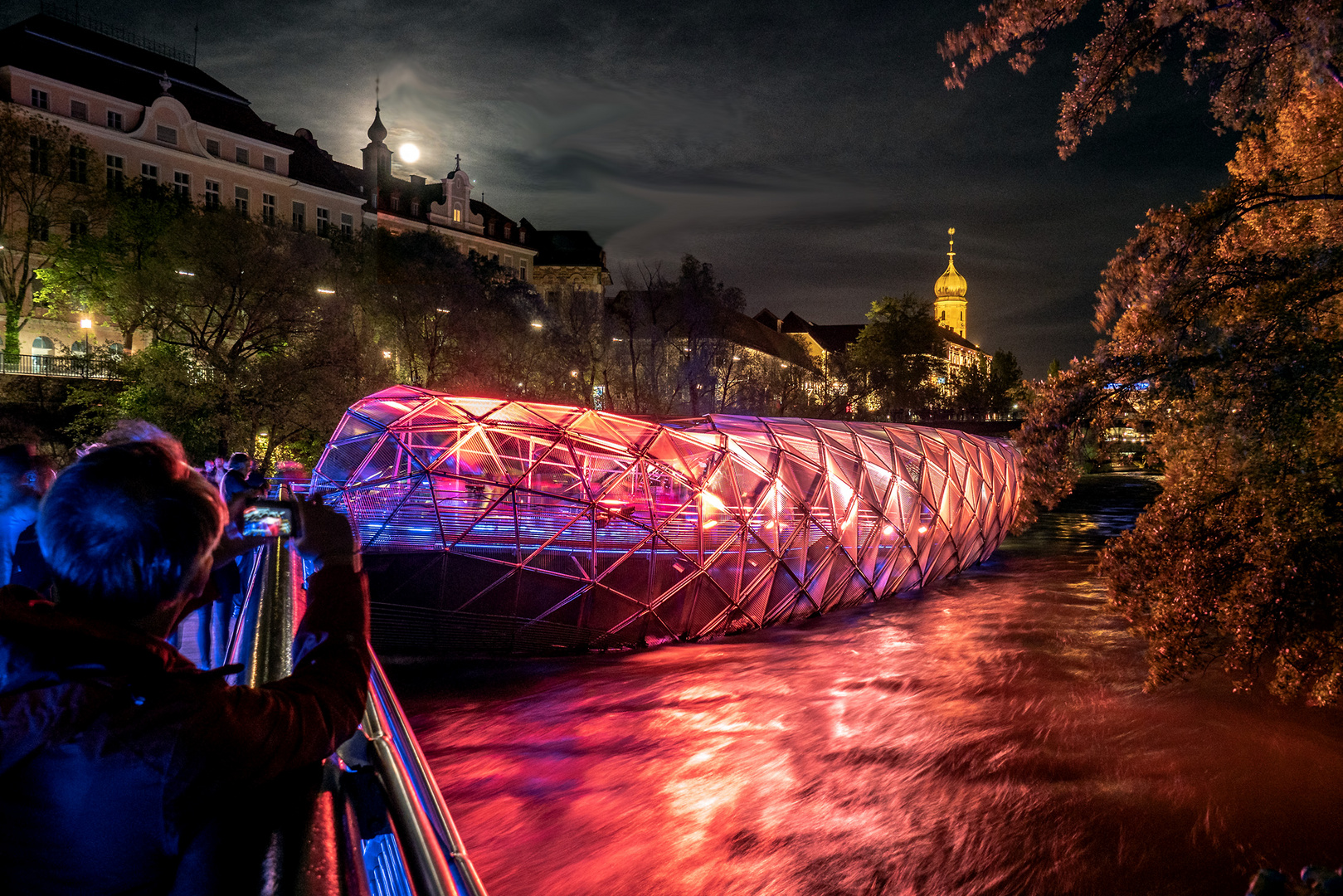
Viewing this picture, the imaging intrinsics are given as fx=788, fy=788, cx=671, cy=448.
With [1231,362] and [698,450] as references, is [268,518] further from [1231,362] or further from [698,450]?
[698,450]

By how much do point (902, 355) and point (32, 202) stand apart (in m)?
73.1

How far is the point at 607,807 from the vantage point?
1092 cm

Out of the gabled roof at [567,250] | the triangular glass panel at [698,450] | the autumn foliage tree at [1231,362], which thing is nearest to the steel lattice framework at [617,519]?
the triangular glass panel at [698,450]

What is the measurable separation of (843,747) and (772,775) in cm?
192

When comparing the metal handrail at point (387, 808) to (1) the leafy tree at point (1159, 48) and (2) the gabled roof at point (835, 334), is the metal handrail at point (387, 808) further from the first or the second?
(2) the gabled roof at point (835, 334)

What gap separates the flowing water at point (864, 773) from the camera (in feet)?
32.3

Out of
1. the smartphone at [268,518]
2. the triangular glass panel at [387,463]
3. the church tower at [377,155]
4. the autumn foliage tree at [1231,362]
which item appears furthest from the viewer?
the church tower at [377,155]

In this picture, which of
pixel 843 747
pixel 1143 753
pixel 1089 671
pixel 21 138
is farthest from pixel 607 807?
pixel 21 138

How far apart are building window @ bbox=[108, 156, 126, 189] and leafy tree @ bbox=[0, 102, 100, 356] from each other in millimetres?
2546

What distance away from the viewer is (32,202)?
41312mm

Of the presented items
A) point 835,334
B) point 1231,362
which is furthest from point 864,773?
point 835,334

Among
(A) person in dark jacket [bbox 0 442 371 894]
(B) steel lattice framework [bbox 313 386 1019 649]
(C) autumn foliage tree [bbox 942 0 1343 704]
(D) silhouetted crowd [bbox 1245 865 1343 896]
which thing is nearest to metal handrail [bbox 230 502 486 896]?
(A) person in dark jacket [bbox 0 442 371 894]

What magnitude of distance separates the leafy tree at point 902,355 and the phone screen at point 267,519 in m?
77.1

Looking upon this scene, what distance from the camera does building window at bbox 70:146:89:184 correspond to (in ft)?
142
